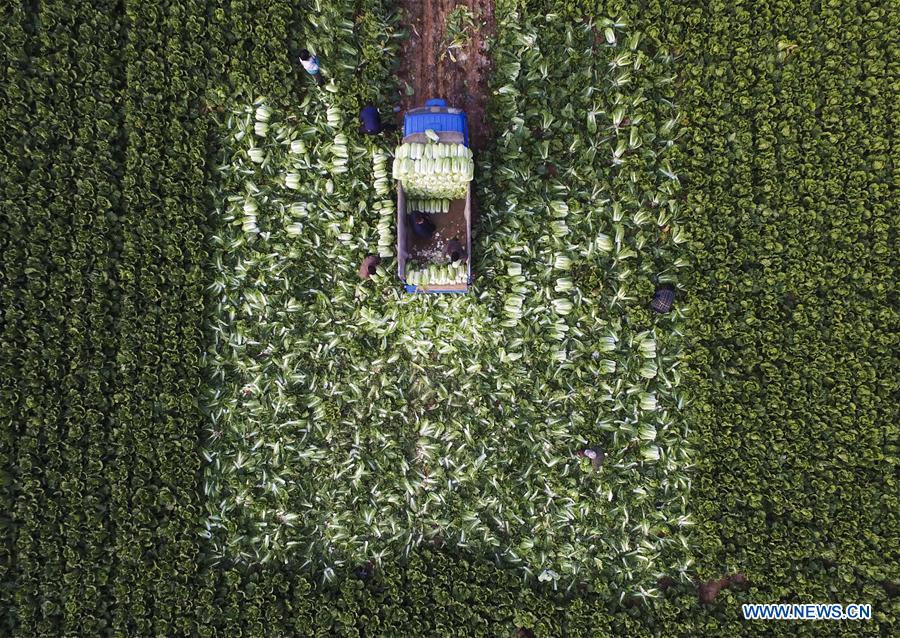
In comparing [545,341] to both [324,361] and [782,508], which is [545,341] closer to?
[324,361]

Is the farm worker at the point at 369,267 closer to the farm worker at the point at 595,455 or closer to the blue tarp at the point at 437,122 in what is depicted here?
the blue tarp at the point at 437,122

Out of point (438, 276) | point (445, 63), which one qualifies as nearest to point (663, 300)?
point (438, 276)

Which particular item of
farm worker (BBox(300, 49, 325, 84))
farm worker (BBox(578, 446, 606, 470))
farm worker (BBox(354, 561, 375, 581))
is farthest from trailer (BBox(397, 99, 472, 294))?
farm worker (BBox(354, 561, 375, 581))

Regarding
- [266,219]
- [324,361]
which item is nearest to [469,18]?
[266,219]

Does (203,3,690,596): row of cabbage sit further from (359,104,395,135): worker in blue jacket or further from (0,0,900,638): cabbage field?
(359,104,395,135): worker in blue jacket

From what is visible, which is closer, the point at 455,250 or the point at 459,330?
the point at 455,250

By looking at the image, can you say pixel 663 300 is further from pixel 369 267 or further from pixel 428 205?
pixel 369 267

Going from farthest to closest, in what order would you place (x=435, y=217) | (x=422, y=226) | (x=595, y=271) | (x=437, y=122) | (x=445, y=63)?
(x=445, y=63) → (x=435, y=217) → (x=595, y=271) → (x=422, y=226) → (x=437, y=122)
